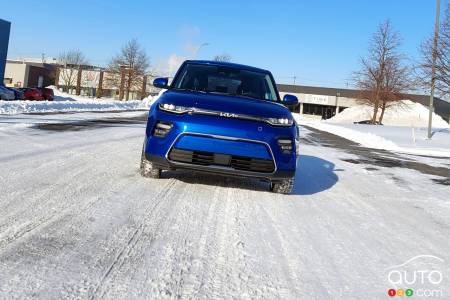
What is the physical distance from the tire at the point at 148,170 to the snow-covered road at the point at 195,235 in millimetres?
111

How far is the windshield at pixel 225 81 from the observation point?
17.8ft

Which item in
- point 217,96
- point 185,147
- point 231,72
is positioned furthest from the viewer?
point 231,72

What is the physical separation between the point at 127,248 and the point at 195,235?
20.7 inches

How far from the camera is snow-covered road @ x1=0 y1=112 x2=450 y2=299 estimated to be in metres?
2.21

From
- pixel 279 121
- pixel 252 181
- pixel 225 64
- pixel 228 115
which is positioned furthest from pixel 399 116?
pixel 228 115

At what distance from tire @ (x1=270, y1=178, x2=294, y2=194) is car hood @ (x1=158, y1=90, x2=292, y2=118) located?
0.68 metres

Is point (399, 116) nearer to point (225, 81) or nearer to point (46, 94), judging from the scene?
point (46, 94)

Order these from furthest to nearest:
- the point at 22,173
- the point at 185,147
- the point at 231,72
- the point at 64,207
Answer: the point at 231,72, the point at 22,173, the point at 185,147, the point at 64,207

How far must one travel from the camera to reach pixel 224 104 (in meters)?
4.38

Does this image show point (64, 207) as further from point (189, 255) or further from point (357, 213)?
point (357, 213)

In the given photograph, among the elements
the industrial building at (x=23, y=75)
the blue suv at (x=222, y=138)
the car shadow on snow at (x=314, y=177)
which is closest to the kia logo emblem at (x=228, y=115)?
the blue suv at (x=222, y=138)

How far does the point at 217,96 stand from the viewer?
4.78 meters

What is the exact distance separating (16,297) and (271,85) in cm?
447

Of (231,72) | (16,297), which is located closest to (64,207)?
(16,297)
